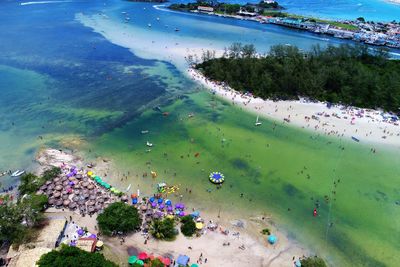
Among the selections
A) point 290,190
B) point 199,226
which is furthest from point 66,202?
point 290,190

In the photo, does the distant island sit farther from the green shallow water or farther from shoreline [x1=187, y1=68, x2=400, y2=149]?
the green shallow water

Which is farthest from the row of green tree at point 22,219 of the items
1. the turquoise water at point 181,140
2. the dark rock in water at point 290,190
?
the dark rock in water at point 290,190

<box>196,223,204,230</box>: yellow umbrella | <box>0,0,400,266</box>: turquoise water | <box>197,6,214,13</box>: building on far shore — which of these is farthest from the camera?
<box>197,6,214,13</box>: building on far shore

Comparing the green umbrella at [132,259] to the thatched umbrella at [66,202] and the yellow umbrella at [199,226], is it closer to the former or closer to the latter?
the yellow umbrella at [199,226]

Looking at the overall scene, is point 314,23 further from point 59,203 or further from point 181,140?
point 59,203

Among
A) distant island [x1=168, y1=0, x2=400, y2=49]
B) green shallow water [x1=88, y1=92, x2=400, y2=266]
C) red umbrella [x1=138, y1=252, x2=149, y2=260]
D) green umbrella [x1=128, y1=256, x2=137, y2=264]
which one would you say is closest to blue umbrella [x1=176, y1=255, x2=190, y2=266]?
red umbrella [x1=138, y1=252, x2=149, y2=260]

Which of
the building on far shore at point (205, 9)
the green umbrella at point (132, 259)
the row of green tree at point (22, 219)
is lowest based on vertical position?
the green umbrella at point (132, 259)
